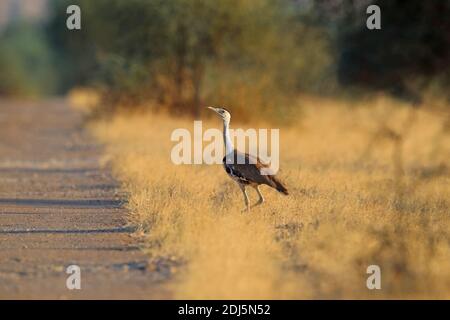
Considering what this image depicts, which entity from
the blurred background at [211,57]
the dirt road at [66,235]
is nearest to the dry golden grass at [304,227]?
the dirt road at [66,235]

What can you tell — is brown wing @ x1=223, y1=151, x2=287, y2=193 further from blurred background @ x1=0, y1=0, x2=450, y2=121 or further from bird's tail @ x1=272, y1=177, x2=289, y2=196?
blurred background @ x1=0, y1=0, x2=450, y2=121

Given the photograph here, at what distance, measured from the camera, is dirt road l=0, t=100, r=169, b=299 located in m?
7.38

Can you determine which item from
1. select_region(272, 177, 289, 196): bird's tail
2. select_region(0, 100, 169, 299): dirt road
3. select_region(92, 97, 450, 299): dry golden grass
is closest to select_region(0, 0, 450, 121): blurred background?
select_region(0, 100, 169, 299): dirt road

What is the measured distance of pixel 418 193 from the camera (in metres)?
12.8

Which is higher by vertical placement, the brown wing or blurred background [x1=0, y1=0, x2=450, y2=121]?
blurred background [x1=0, y1=0, x2=450, y2=121]

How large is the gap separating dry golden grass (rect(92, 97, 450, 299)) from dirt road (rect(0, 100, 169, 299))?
0.32 m

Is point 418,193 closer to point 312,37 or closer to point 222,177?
point 222,177

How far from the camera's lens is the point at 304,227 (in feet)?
31.5

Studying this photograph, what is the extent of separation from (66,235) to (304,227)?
2572 millimetres

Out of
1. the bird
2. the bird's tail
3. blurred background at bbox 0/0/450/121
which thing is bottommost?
the bird's tail

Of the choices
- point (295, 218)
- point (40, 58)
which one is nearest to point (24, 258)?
point (295, 218)

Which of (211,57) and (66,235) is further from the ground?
(211,57)

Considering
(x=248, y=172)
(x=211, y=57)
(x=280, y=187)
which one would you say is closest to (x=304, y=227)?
(x=280, y=187)

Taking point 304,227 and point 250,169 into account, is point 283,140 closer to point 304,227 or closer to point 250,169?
point 250,169
